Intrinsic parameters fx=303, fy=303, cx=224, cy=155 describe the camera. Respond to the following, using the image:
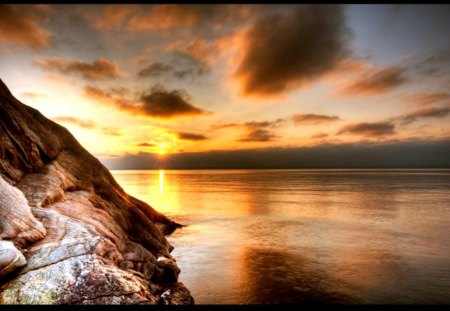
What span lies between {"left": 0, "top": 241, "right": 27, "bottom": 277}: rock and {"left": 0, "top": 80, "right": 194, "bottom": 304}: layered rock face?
25mm

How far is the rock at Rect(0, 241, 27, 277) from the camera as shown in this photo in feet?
28.9

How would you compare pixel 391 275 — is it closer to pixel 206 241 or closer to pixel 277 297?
pixel 277 297

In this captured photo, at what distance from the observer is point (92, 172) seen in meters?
20.9

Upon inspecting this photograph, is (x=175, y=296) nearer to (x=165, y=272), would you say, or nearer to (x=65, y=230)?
(x=165, y=272)

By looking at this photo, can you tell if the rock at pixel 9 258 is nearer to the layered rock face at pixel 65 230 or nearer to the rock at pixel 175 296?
the layered rock face at pixel 65 230

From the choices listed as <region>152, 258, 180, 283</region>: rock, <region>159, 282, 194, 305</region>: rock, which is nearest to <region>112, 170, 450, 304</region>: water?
<region>152, 258, 180, 283</region>: rock

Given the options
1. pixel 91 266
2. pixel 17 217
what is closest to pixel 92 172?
pixel 17 217

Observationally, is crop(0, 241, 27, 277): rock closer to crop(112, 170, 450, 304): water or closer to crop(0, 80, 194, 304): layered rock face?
crop(0, 80, 194, 304): layered rock face

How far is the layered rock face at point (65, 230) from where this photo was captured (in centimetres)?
904

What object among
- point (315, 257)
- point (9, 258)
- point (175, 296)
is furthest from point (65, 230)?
point (315, 257)

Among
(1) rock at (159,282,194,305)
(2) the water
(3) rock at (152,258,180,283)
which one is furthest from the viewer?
(2) the water

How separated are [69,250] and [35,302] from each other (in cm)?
209

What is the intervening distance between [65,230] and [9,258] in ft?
10.5

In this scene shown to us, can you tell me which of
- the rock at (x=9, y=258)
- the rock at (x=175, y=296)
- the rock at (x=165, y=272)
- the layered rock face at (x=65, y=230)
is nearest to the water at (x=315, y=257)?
the rock at (x=165, y=272)
